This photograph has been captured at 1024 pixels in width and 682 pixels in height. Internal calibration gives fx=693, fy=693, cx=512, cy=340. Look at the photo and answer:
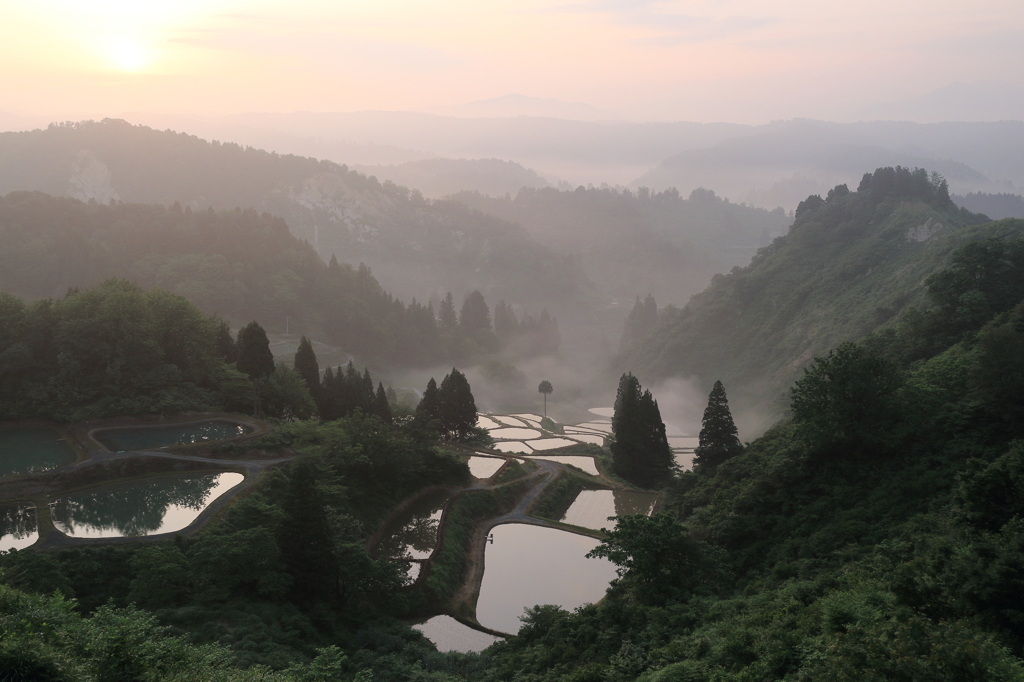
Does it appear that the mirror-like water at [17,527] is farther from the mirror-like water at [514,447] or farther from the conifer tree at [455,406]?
the mirror-like water at [514,447]

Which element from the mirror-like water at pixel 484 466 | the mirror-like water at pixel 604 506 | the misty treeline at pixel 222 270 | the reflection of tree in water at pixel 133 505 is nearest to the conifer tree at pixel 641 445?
the mirror-like water at pixel 604 506

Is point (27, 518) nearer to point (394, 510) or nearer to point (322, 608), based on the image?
point (322, 608)

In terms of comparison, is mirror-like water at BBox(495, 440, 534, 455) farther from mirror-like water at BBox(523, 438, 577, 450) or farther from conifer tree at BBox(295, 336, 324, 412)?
conifer tree at BBox(295, 336, 324, 412)

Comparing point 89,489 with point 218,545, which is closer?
point 218,545

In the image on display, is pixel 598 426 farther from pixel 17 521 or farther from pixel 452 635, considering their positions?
pixel 17 521

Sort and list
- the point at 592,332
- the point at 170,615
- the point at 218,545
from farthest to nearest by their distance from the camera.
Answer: the point at 592,332 < the point at 218,545 < the point at 170,615

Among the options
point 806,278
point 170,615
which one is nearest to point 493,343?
point 806,278

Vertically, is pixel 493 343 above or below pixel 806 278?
below

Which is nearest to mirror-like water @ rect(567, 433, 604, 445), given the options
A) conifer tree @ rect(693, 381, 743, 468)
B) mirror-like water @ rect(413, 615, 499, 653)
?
conifer tree @ rect(693, 381, 743, 468)
